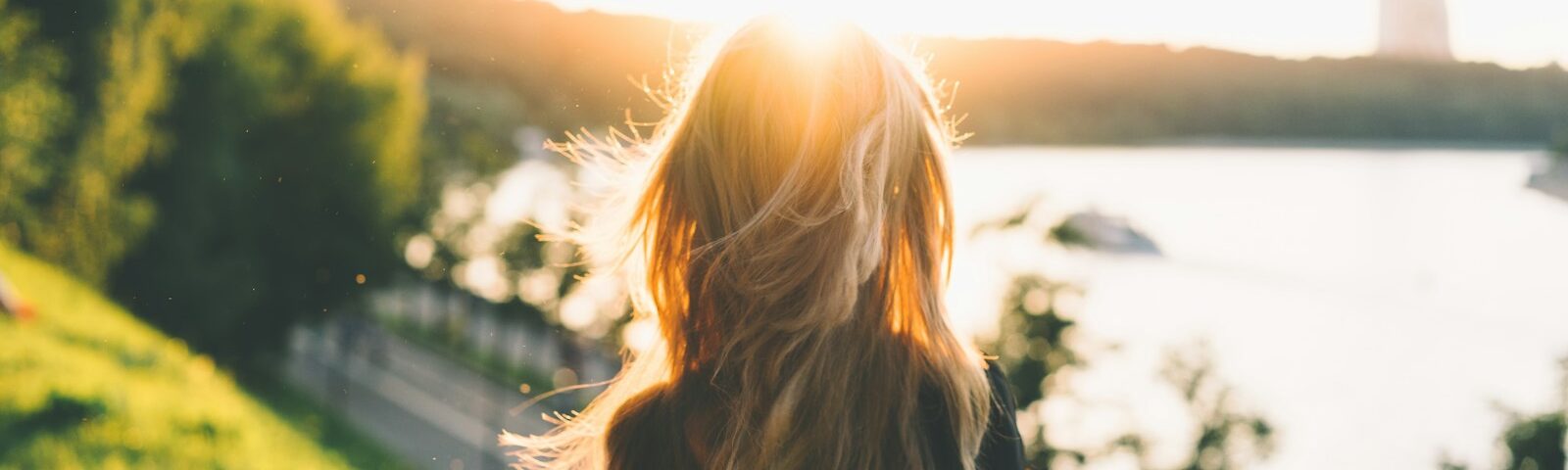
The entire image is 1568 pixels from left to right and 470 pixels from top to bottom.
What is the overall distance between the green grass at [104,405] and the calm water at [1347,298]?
12.3 ft

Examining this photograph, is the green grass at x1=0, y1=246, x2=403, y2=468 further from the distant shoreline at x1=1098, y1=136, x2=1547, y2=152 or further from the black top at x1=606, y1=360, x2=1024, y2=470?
the distant shoreline at x1=1098, y1=136, x2=1547, y2=152

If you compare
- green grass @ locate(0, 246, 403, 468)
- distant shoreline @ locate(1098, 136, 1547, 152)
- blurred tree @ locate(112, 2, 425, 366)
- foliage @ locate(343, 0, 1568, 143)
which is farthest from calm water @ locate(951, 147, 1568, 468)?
blurred tree @ locate(112, 2, 425, 366)

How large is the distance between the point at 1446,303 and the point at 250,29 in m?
17.4

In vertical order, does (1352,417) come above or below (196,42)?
below

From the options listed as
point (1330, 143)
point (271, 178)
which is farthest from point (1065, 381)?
point (271, 178)

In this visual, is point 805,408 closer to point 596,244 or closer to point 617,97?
point 596,244

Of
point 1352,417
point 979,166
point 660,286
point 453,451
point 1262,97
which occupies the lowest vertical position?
point 453,451

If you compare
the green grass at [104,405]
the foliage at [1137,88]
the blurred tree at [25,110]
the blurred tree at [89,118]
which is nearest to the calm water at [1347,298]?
the foliage at [1137,88]

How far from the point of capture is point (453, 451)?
15117 millimetres

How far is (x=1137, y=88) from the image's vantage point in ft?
26.5

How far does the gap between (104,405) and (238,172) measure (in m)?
14.2

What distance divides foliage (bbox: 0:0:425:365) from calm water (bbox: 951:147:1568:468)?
929 cm

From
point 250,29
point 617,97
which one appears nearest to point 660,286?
point 617,97

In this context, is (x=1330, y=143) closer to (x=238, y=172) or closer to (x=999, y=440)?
(x=999, y=440)
